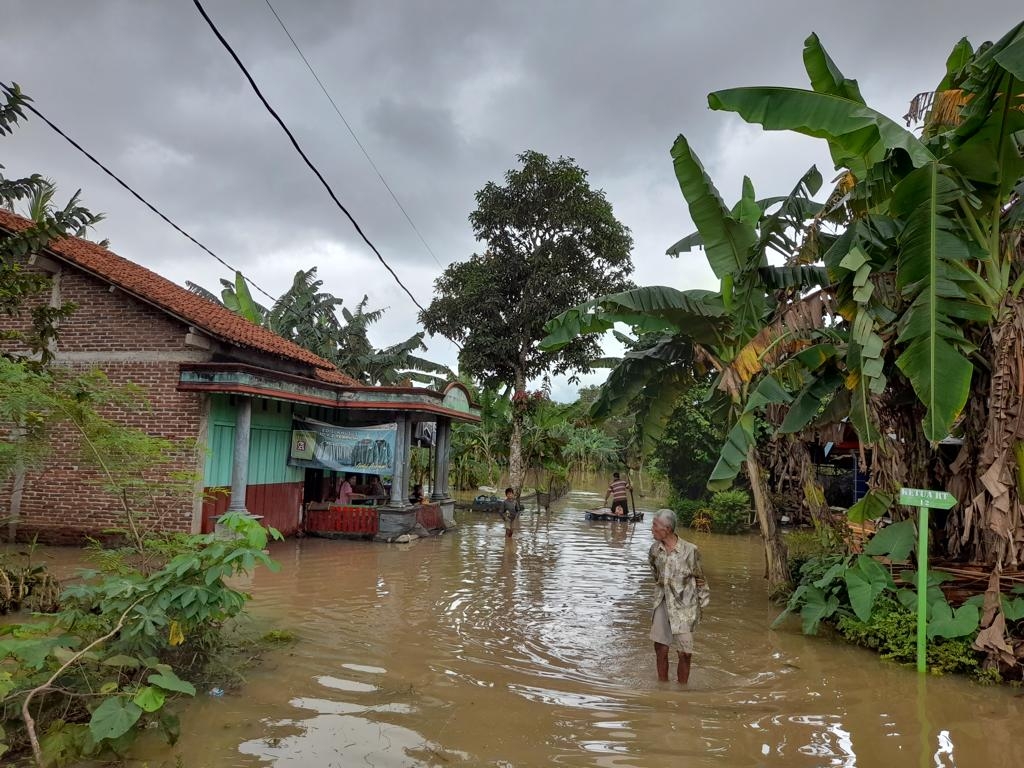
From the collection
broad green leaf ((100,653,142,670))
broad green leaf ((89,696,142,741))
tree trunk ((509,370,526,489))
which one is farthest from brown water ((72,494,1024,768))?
tree trunk ((509,370,526,489))

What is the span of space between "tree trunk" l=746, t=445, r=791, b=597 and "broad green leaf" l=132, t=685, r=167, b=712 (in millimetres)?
8079

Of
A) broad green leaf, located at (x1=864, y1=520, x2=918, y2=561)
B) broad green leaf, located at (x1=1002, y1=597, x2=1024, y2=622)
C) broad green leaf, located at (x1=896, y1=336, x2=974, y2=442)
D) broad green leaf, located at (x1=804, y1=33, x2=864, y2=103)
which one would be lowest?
broad green leaf, located at (x1=1002, y1=597, x2=1024, y2=622)

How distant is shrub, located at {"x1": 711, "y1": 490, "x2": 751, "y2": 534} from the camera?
1994 centimetres

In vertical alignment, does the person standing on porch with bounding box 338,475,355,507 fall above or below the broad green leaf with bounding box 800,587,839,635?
above

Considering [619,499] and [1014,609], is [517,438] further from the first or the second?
[1014,609]

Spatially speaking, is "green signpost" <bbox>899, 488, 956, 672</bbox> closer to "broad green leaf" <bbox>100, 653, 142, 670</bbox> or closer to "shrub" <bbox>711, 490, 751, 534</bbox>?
"broad green leaf" <bbox>100, 653, 142, 670</bbox>

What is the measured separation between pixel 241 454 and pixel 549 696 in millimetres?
8686

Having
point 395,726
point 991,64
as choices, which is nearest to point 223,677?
point 395,726

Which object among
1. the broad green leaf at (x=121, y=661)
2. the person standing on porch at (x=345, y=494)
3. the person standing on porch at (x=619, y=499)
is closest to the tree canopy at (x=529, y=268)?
the person standing on porch at (x=619, y=499)

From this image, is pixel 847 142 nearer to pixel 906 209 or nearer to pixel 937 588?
pixel 906 209

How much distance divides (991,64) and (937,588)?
5.11 meters

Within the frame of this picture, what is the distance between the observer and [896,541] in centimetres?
761

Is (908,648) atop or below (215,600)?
below

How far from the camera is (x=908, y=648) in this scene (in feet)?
23.4
